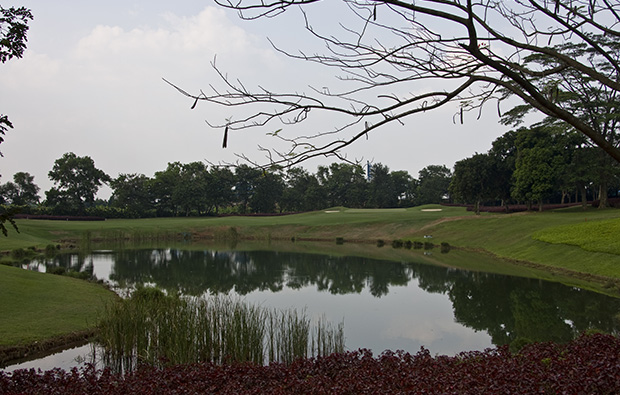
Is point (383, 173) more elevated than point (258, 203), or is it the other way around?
point (383, 173)

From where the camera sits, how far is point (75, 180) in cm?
7269

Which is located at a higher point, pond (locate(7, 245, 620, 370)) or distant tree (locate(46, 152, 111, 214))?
distant tree (locate(46, 152, 111, 214))

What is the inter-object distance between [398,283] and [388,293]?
2614 millimetres

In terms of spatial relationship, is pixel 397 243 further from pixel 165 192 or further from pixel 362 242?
pixel 165 192

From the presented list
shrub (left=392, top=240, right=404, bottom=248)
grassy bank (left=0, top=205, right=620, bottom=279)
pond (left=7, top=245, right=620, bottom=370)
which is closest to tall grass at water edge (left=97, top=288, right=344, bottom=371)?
pond (left=7, top=245, right=620, bottom=370)

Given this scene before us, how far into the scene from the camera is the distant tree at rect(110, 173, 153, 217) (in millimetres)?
77662

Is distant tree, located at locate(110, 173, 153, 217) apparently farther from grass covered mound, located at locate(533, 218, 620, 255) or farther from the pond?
grass covered mound, located at locate(533, 218, 620, 255)

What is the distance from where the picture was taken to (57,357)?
10.5m

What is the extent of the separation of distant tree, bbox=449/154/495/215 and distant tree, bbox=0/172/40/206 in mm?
64363

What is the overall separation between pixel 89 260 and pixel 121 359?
2217 centimetres

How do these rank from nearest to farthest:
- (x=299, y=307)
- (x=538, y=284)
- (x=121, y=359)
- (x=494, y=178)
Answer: (x=121, y=359) → (x=299, y=307) → (x=538, y=284) → (x=494, y=178)

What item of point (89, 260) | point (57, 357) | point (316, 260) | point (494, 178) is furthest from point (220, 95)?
point (494, 178)

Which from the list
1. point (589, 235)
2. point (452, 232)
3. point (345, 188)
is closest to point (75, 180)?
point (345, 188)

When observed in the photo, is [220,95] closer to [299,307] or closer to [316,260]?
[299,307]
